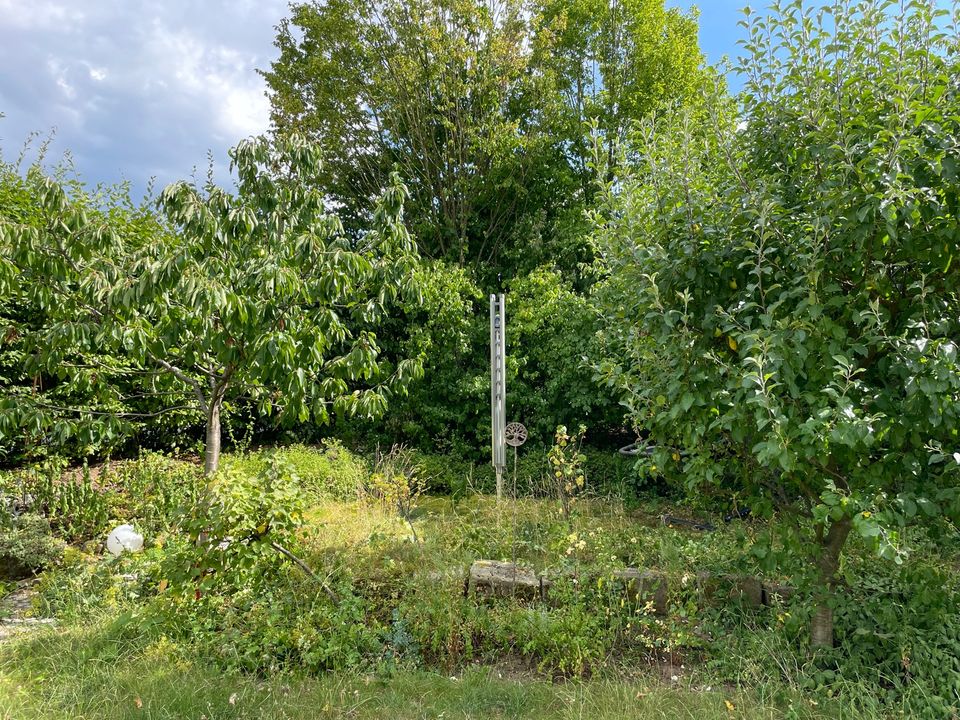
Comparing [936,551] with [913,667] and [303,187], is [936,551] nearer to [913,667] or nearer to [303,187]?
[913,667]

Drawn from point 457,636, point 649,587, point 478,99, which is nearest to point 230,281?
point 457,636

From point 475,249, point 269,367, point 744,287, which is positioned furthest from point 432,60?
point 744,287

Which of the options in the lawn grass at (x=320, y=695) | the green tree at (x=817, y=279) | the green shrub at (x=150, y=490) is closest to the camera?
the green tree at (x=817, y=279)

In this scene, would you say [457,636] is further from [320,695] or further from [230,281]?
[230,281]

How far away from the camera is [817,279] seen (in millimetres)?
2572

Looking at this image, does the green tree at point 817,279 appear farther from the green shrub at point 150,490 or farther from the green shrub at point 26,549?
the green shrub at point 26,549

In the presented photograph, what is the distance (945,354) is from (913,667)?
1598 millimetres

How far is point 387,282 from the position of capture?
4.25m

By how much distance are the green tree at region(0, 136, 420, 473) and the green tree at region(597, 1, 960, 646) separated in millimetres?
1789

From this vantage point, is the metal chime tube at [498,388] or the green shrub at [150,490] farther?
the metal chime tube at [498,388]

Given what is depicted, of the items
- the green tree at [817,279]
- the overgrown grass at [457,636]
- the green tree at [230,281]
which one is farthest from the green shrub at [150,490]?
the green tree at [817,279]

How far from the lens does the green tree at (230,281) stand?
3.49 metres

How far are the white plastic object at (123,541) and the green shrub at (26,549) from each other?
1.45 feet

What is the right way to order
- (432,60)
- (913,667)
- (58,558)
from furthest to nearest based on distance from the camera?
(432,60) → (58,558) → (913,667)
